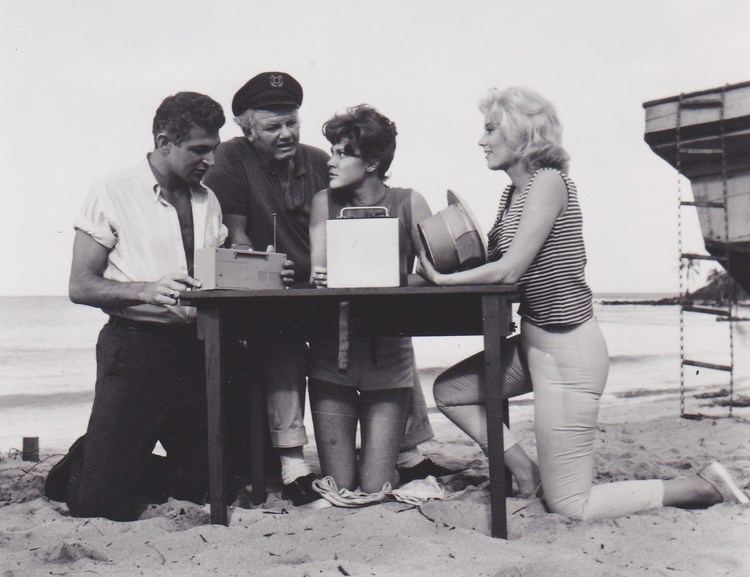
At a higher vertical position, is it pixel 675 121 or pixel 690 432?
pixel 675 121

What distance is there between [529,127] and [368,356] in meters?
1.12

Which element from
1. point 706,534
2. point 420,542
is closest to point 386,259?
point 420,542

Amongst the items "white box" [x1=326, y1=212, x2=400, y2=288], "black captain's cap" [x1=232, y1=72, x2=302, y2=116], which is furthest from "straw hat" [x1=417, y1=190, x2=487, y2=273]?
"black captain's cap" [x1=232, y1=72, x2=302, y2=116]

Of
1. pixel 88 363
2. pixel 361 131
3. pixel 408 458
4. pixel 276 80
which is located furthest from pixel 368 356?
pixel 88 363

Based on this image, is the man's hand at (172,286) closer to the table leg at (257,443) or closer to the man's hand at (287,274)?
the man's hand at (287,274)

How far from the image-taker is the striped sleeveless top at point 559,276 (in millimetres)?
2879

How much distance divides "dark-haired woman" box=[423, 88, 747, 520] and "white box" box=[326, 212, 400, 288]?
14 cm

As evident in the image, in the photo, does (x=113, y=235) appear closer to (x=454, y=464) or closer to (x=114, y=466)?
(x=114, y=466)

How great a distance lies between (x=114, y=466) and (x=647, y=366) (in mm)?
10161

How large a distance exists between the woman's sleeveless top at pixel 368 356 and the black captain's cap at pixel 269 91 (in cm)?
68

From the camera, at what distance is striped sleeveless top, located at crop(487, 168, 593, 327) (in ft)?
9.45

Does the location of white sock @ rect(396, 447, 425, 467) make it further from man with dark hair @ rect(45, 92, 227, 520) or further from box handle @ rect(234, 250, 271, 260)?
box handle @ rect(234, 250, 271, 260)

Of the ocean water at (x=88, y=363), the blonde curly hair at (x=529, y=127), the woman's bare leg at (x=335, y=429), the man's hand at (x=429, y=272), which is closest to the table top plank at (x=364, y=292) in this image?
the man's hand at (x=429, y=272)

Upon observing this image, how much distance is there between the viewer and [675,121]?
26.8ft
